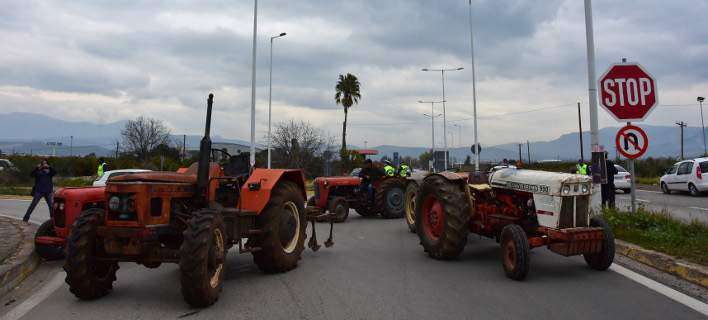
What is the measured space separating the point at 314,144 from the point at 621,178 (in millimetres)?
22214

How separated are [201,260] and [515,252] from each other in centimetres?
371

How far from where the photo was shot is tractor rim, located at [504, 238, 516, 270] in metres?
6.65

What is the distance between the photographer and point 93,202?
312 inches

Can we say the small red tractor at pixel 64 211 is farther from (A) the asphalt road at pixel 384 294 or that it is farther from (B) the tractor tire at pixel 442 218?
(B) the tractor tire at pixel 442 218

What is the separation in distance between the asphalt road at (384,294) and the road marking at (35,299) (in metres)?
0.02

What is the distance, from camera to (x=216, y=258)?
5660mm

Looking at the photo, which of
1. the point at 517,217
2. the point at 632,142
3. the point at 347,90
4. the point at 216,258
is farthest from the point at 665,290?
the point at 347,90

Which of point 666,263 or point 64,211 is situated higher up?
point 64,211

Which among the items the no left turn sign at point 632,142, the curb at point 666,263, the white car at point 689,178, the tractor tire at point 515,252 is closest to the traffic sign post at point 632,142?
the no left turn sign at point 632,142

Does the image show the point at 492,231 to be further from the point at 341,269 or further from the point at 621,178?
the point at 621,178

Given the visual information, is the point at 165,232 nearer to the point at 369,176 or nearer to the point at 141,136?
the point at 369,176

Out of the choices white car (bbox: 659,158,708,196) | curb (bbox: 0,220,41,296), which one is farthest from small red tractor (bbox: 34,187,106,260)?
white car (bbox: 659,158,708,196)

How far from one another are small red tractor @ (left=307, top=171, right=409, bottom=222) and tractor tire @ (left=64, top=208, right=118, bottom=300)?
856 centimetres

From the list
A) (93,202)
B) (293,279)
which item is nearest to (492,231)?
(293,279)
